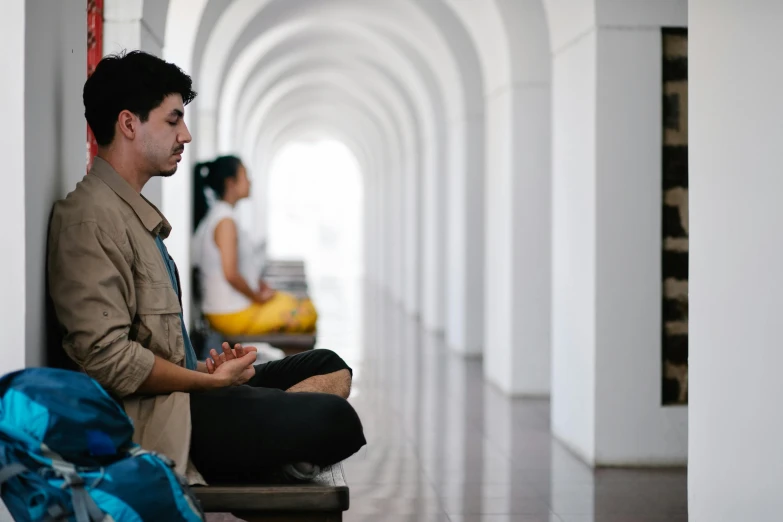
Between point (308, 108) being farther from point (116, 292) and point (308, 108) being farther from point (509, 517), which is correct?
point (116, 292)

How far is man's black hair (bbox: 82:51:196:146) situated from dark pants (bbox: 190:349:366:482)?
857 millimetres

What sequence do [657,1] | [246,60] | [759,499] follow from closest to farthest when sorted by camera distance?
[759,499] → [657,1] → [246,60]

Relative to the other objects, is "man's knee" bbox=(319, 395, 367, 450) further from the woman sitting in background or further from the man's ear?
the woman sitting in background

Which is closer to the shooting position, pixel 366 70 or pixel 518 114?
pixel 518 114

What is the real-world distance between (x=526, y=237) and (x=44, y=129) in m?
6.36

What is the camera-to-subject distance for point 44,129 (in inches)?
124

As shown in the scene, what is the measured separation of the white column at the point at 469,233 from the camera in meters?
12.0

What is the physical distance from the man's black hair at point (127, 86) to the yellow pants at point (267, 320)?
15.6 ft

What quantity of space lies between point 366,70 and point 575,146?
1152cm

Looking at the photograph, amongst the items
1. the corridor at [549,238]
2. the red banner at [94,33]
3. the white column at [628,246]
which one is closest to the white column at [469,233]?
the corridor at [549,238]

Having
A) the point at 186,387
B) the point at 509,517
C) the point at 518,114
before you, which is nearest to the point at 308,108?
the point at 518,114

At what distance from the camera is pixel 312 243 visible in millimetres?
39406

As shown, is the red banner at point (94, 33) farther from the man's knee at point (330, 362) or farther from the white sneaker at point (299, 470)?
the white sneaker at point (299, 470)

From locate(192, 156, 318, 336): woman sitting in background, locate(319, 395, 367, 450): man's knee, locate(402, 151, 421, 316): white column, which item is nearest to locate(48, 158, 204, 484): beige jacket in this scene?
locate(319, 395, 367, 450): man's knee
